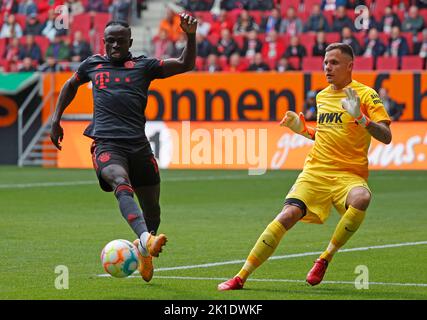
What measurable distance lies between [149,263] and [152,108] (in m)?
19.1

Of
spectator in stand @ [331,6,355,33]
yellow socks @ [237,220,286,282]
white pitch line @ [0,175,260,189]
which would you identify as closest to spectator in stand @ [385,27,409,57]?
spectator in stand @ [331,6,355,33]

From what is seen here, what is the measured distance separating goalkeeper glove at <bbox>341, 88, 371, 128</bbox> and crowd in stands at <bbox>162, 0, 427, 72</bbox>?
62.6 feet

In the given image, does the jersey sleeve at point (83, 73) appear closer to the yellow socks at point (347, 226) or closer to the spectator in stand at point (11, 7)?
the yellow socks at point (347, 226)

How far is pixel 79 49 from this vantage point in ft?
101

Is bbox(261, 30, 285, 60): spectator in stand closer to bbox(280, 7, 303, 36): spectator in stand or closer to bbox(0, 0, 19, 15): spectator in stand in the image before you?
bbox(280, 7, 303, 36): spectator in stand

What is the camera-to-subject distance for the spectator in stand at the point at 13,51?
1284 inches

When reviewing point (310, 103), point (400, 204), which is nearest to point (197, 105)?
point (310, 103)

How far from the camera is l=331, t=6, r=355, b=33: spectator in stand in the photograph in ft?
95.2

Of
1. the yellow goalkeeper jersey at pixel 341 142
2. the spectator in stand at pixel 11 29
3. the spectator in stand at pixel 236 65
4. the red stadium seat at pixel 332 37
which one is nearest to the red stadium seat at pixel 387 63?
the red stadium seat at pixel 332 37

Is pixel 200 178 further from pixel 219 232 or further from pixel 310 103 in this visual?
pixel 219 232

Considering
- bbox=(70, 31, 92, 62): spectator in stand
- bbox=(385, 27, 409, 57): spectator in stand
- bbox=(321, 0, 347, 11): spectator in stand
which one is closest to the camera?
bbox=(385, 27, 409, 57): spectator in stand

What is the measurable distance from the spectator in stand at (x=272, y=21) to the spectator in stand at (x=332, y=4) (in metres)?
1.21

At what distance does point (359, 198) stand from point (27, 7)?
1031 inches

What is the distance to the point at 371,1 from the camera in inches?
1164
